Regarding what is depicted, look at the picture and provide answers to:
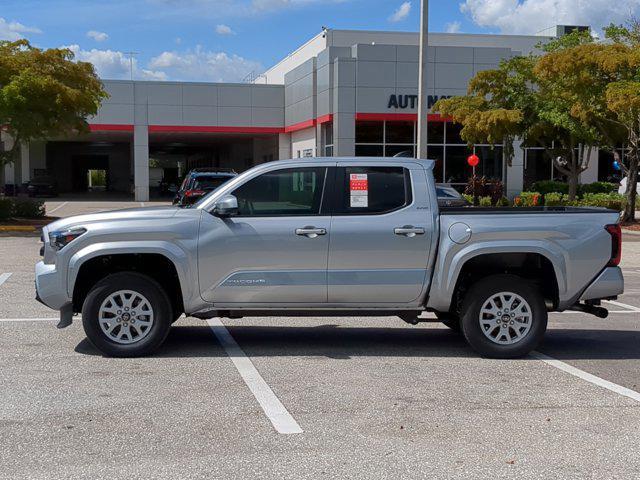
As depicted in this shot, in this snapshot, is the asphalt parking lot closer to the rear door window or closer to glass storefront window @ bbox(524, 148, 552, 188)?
the rear door window

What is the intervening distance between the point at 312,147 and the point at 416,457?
123ft

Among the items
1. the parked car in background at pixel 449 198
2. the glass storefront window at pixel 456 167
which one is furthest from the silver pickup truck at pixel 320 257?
the glass storefront window at pixel 456 167

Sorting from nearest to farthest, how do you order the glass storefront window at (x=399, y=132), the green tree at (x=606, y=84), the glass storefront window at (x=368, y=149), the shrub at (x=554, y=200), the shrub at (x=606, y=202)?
the green tree at (x=606, y=84)
the shrub at (x=606, y=202)
the shrub at (x=554, y=200)
the glass storefront window at (x=368, y=149)
the glass storefront window at (x=399, y=132)

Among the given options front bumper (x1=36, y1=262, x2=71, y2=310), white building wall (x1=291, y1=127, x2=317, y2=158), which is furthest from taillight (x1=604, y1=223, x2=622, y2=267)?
white building wall (x1=291, y1=127, x2=317, y2=158)

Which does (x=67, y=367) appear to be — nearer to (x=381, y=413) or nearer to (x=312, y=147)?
(x=381, y=413)

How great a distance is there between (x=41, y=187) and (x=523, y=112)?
33621 mm

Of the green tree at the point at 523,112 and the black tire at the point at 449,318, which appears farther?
the green tree at the point at 523,112

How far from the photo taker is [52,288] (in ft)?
24.4

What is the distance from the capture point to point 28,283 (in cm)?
1272

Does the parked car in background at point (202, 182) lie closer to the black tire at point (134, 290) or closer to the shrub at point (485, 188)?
the shrub at point (485, 188)

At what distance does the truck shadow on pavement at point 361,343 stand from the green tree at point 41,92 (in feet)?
51.0

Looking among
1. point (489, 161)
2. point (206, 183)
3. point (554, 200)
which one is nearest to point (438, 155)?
point (489, 161)

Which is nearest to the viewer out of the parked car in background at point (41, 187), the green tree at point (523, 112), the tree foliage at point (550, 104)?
the tree foliage at point (550, 104)

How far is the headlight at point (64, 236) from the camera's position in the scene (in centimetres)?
741
